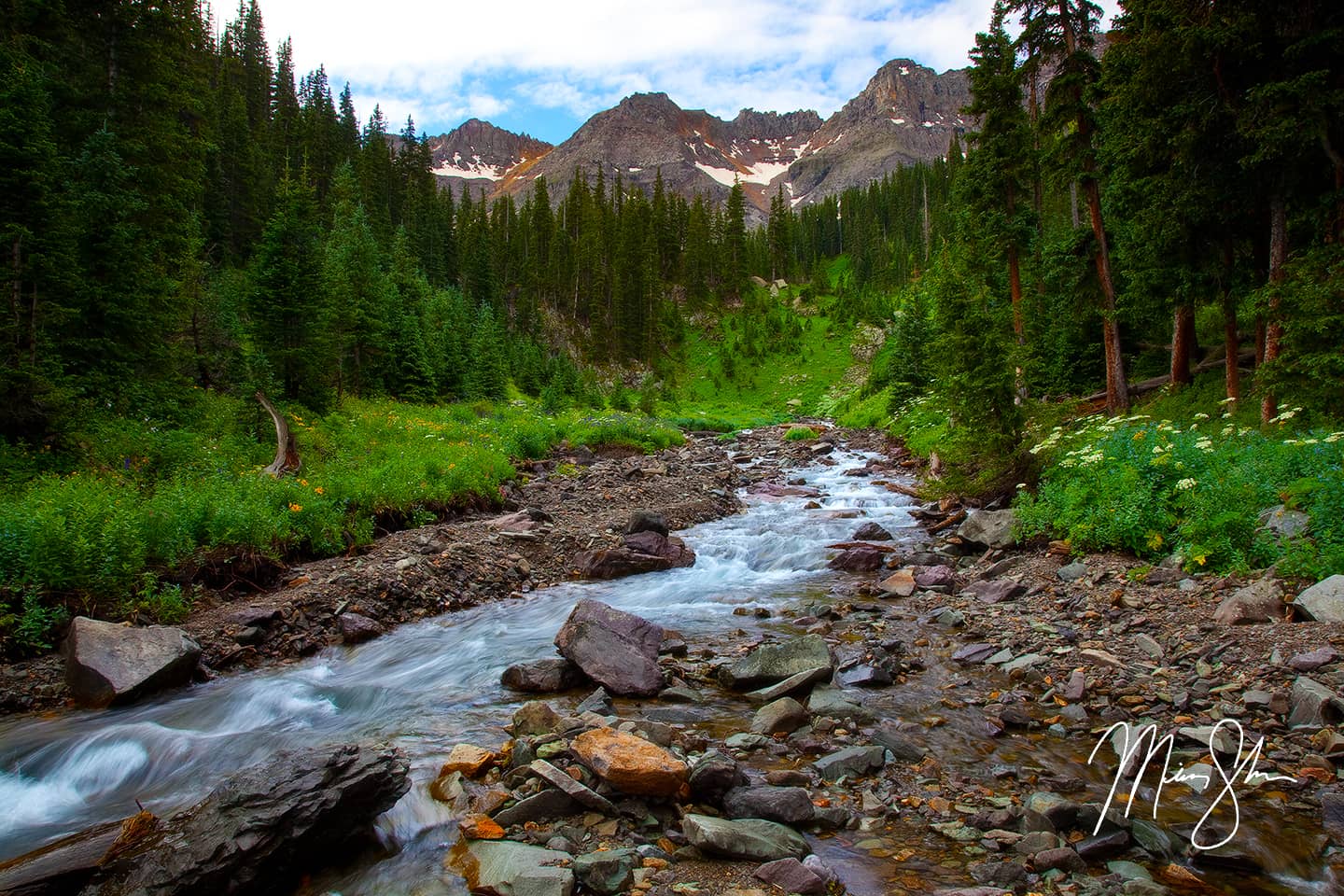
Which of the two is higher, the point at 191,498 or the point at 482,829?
the point at 191,498

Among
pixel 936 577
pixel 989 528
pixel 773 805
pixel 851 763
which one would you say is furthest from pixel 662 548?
pixel 773 805

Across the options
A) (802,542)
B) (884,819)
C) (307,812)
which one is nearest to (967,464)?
(802,542)

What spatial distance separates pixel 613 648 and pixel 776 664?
186 cm

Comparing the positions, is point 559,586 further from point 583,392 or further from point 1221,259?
point 583,392

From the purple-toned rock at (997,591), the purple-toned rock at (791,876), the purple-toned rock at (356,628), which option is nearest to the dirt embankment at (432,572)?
the purple-toned rock at (356,628)

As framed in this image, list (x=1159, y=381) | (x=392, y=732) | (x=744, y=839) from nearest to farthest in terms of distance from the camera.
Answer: (x=744, y=839) → (x=392, y=732) → (x=1159, y=381)

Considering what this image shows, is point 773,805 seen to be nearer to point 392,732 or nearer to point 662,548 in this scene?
point 392,732

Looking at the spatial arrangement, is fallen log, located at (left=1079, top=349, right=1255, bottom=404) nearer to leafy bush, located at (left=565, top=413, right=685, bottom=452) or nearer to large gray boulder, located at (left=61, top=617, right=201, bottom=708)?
leafy bush, located at (left=565, top=413, right=685, bottom=452)

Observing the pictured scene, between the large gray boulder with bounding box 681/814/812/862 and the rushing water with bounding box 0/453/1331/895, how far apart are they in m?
0.32

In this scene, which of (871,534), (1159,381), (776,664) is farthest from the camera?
(1159,381)

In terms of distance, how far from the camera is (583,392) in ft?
150

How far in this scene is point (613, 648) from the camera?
7453mm

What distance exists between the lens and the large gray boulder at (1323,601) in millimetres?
6345
